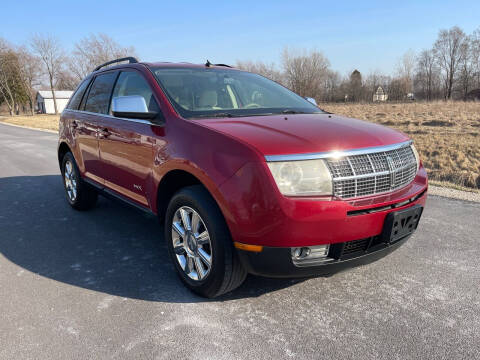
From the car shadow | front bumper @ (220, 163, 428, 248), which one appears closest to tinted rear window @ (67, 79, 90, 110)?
the car shadow

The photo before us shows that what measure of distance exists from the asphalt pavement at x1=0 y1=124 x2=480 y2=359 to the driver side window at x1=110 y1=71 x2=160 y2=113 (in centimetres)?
143

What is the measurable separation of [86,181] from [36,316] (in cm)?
227

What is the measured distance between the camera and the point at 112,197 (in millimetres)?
4004

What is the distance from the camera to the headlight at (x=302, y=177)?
2.23m

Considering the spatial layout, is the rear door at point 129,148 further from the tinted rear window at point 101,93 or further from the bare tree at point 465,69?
the bare tree at point 465,69

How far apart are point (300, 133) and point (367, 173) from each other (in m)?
0.51

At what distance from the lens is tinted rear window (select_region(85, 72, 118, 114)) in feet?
13.6

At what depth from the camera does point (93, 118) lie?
4.27 metres

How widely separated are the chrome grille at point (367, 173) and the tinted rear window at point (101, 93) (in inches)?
108

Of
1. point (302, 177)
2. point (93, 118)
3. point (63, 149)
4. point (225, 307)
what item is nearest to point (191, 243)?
point (225, 307)

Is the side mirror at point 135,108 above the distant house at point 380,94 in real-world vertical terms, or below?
below

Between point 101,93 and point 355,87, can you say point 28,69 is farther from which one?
point 101,93

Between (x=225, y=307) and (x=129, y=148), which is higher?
(x=129, y=148)

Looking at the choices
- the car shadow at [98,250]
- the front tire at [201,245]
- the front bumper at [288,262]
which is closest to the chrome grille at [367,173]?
the front bumper at [288,262]
